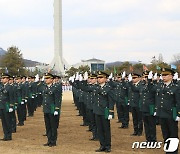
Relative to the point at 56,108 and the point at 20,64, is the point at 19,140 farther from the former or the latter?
the point at 20,64

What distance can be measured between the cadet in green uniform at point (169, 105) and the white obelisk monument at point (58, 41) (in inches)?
3291

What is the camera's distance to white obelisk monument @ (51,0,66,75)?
91.1 metres

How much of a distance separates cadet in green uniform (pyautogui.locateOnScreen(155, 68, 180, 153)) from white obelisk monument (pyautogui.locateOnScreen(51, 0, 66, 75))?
83.6 meters

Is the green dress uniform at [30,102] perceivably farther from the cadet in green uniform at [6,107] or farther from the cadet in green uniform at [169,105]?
the cadet in green uniform at [169,105]

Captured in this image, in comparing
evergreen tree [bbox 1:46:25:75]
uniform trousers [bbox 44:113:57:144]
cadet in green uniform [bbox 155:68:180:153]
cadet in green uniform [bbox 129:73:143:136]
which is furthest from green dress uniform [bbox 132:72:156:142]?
evergreen tree [bbox 1:46:25:75]

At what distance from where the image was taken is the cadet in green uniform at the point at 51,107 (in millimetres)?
10675

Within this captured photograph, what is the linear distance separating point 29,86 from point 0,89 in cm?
674

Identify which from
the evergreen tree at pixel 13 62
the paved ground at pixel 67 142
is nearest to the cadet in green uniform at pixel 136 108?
the paved ground at pixel 67 142

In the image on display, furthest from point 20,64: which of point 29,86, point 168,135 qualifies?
point 168,135

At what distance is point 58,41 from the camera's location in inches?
3666

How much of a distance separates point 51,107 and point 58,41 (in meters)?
83.2

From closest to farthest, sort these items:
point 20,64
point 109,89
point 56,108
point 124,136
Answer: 1. point 109,89
2. point 56,108
3. point 124,136
4. point 20,64

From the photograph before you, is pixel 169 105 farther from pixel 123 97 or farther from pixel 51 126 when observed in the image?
pixel 123 97

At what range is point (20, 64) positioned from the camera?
6353 cm
